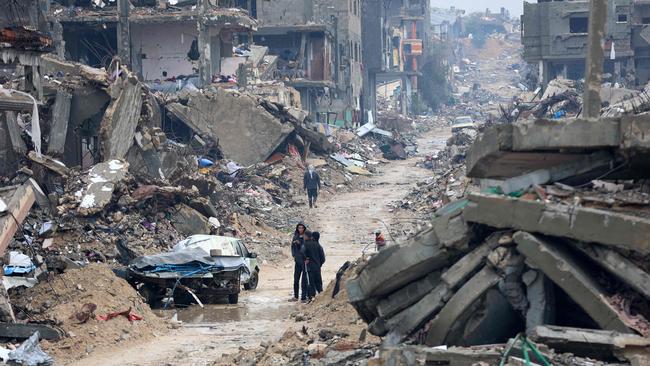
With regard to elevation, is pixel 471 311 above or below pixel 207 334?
above

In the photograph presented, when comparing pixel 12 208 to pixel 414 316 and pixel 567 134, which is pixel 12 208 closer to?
pixel 414 316

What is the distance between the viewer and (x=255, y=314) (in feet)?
59.8

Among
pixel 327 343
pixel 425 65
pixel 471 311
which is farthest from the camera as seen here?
pixel 425 65

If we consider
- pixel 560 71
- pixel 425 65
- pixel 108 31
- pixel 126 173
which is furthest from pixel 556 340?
pixel 425 65

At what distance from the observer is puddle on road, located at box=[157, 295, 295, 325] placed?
58.1 feet

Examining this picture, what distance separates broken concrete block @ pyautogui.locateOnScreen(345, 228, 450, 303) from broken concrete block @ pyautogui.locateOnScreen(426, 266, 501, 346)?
1.67ft

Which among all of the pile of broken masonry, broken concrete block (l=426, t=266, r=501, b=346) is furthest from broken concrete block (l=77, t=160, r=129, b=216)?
broken concrete block (l=426, t=266, r=501, b=346)

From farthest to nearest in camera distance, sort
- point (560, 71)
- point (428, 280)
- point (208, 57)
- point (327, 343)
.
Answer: point (560, 71)
point (208, 57)
point (327, 343)
point (428, 280)

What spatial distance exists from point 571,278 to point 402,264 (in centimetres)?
178

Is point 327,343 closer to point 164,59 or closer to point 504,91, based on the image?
point 164,59

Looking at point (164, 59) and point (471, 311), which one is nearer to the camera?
point (471, 311)

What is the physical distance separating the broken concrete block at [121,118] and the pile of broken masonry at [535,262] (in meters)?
15.9

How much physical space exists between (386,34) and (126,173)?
53190mm

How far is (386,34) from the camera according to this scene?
251ft
